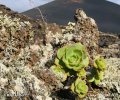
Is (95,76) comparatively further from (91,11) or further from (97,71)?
(91,11)

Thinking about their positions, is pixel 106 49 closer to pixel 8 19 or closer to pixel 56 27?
pixel 56 27

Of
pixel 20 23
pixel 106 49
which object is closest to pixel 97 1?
pixel 106 49

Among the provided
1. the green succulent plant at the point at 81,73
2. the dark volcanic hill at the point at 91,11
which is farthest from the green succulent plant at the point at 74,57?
the dark volcanic hill at the point at 91,11

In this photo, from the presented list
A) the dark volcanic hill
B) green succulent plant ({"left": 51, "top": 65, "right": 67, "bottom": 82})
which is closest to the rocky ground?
green succulent plant ({"left": 51, "top": 65, "right": 67, "bottom": 82})

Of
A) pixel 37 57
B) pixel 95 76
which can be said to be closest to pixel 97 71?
pixel 95 76

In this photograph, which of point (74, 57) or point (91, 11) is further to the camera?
point (91, 11)
